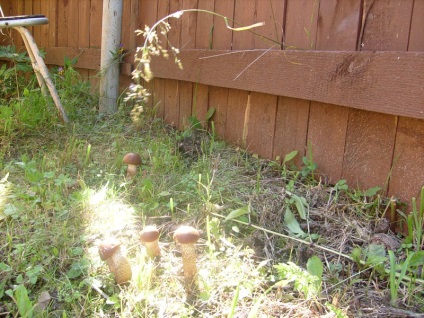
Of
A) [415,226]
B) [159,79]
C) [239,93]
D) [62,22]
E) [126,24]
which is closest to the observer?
[415,226]

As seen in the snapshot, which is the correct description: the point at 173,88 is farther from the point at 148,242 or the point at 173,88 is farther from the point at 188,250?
the point at 188,250

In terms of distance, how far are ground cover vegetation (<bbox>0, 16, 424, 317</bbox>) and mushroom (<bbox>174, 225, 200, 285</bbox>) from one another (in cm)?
2

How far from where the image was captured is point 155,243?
6.44ft

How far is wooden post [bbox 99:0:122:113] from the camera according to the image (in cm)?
415

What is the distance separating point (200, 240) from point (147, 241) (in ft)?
1.10

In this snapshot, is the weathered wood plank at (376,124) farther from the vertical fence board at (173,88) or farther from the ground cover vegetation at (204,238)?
the vertical fence board at (173,88)

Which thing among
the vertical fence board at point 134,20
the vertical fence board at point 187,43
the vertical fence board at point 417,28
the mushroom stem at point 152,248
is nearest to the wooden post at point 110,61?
the vertical fence board at point 134,20

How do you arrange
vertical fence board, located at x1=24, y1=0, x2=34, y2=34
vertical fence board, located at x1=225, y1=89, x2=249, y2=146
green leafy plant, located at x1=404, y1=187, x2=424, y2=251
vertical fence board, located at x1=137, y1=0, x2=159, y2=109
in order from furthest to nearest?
vertical fence board, located at x1=24, y1=0, x2=34, y2=34
vertical fence board, located at x1=137, y1=0, x2=159, y2=109
vertical fence board, located at x1=225, y1=89, x2=249, y2=146
green leafy plant, located at x1=404, y1=187, x2=424, y2=251

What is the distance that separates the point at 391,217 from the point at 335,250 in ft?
1.15

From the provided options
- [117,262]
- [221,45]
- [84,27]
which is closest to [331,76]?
[221,45]

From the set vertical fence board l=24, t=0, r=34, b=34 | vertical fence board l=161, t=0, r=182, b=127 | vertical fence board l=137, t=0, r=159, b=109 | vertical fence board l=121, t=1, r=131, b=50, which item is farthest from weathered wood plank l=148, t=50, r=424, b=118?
vertical fence board l=24, t=0, r=34, b=34

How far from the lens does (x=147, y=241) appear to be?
1.87m

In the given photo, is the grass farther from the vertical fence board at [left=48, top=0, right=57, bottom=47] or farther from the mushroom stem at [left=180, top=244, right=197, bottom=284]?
the vertical fence board at [left=48, top=0, right=57, bottom=47]

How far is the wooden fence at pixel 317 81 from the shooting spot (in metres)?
2.07
